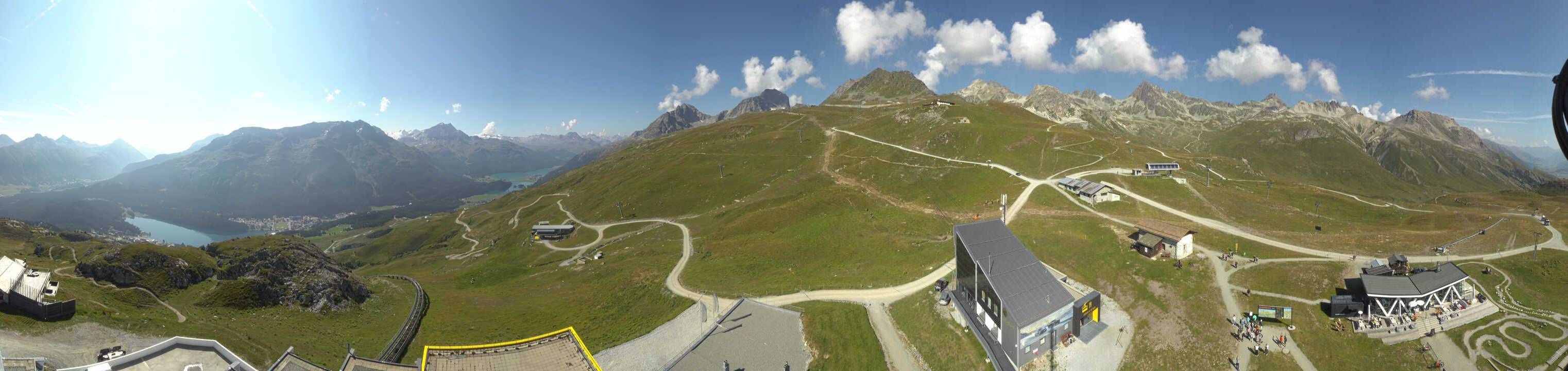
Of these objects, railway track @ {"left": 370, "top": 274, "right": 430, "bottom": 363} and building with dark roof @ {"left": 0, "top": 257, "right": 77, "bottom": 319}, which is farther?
railway track @ {"left": 370, "top": 274, "right": 430, "bottom": 363}

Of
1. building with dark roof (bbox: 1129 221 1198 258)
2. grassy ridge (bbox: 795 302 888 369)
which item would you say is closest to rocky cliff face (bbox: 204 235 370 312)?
grassy ridge (bbox: 795 302 888 369)

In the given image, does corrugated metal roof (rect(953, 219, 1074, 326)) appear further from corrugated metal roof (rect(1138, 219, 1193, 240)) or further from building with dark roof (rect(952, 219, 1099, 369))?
corrugated metal roof (rect(1138, 219, 1193, 240))

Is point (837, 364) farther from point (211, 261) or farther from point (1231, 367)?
point (211, 261)

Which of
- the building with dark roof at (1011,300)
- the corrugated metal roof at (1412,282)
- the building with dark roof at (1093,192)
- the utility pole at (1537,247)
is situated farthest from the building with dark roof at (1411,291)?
the building with dark roof at (1093,192)

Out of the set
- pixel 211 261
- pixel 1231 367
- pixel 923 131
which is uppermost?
pixel 923 131

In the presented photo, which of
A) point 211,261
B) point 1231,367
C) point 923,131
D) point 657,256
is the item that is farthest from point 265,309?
point 923,131

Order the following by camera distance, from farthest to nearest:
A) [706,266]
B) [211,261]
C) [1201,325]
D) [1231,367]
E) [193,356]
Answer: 1. [706,266]
2. [211,261]
3. [1201,325]
4. [1231,367]
5. [193,356]

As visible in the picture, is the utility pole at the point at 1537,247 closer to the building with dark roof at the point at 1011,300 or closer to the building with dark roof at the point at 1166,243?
the building with dark roof at the point at 1166,243
